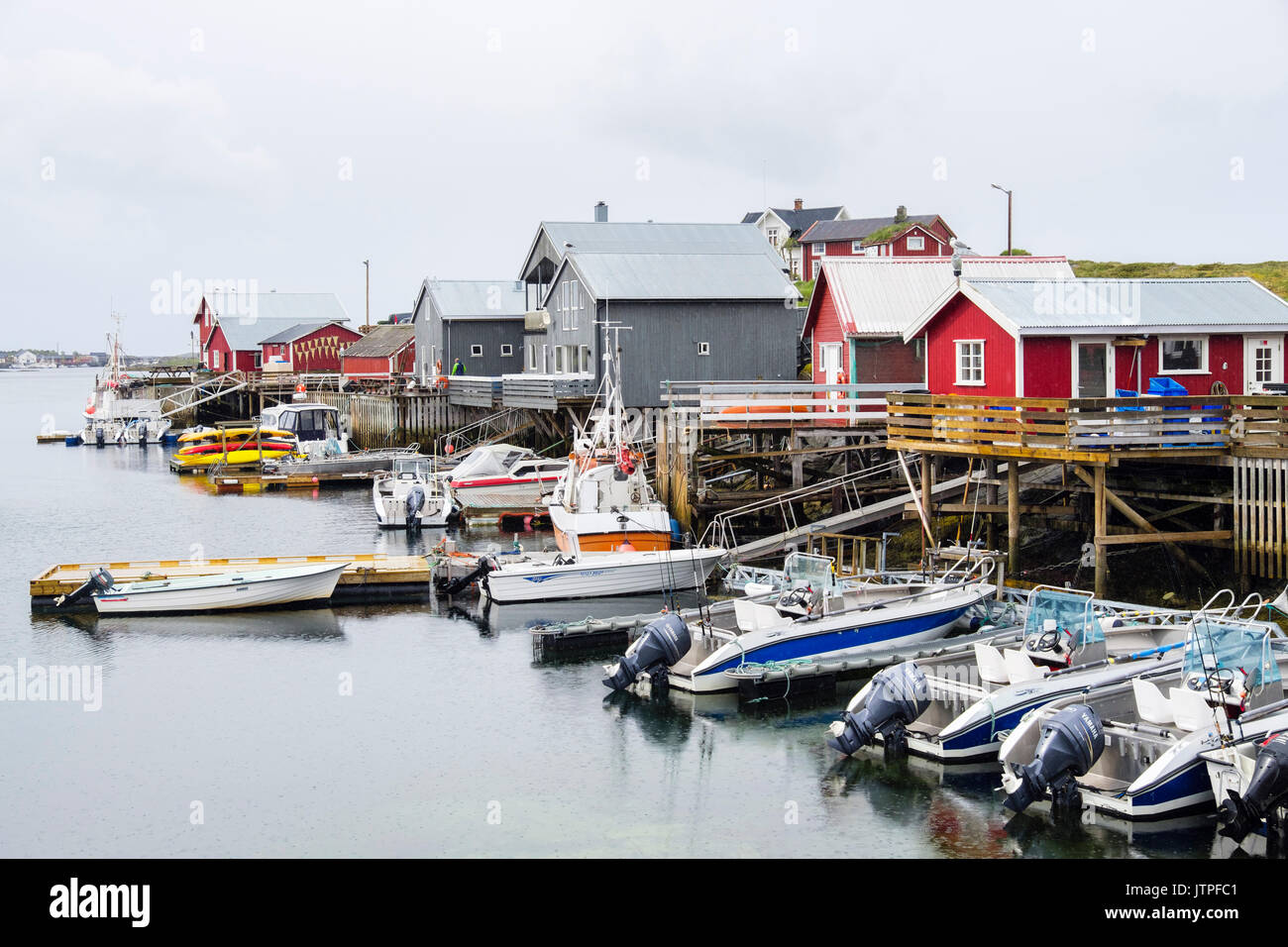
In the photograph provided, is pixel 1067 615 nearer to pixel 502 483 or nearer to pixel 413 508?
pixel 413 508

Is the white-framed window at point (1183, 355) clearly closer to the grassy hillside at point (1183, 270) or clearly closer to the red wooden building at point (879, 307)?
the red wooden building at point (879, 307)

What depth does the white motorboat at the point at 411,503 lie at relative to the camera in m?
43.8

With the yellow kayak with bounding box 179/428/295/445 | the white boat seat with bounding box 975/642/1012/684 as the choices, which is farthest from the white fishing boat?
the yellow kayak with bounding box 179/428/295/445

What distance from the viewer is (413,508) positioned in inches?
1720

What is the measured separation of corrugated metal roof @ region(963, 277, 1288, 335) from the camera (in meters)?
27.6

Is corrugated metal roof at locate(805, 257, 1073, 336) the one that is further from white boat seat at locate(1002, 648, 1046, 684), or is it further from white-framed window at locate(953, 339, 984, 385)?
white boat seat at locate(1002, 648, 1046, 684)

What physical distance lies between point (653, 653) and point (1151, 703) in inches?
320

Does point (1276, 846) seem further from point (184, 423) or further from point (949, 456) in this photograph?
point (184, 423)

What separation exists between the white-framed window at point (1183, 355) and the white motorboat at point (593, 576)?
10203 mm

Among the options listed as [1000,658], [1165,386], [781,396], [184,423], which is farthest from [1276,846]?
[184,423]

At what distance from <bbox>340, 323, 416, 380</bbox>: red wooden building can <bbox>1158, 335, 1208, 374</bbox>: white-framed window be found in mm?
52817

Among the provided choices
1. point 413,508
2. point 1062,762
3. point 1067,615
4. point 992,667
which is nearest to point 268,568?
point 413,508

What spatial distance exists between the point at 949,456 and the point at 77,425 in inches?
4138

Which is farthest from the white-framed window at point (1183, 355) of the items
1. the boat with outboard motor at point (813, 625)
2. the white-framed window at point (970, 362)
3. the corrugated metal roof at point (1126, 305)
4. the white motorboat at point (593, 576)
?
the white motorboat at point (593, 576)
